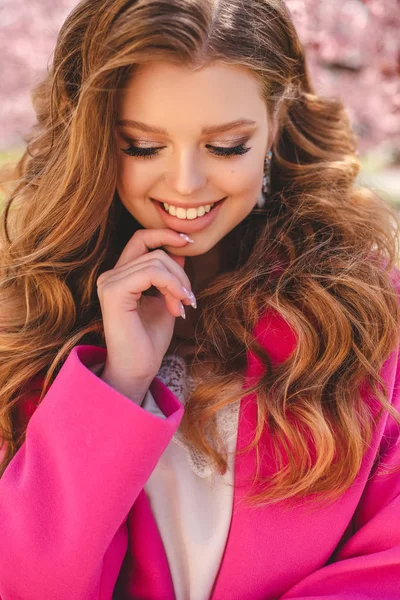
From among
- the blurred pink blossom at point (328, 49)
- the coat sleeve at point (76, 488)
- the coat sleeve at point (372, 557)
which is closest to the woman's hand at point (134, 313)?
the coat sleeve at point (76, 488)

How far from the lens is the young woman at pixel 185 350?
192 cm

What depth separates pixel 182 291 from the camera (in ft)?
6.88

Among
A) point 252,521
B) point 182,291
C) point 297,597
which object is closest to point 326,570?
point 297,597

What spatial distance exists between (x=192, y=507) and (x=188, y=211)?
803 millimetres

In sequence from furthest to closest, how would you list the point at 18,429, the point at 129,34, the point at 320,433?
1. the point at 18,429
2. the point at 320,433
3. the point at 129,34

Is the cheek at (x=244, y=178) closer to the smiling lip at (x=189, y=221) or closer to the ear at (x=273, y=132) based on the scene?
the smiling lip at (x=189, y=221)

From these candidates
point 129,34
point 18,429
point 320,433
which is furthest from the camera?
point 18,429

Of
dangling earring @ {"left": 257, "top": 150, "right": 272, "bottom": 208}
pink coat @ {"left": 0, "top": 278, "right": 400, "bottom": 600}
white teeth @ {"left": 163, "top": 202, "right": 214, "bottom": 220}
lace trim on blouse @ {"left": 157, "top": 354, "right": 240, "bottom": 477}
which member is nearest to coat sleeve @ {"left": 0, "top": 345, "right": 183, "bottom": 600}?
pink coat @ {"left": 0, "top": 278, "right": 400, "bottom": 600}

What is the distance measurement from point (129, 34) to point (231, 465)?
3.80 feet

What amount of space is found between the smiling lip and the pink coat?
40 centimetres

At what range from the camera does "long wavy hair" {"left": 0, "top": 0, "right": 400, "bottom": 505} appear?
1.98m

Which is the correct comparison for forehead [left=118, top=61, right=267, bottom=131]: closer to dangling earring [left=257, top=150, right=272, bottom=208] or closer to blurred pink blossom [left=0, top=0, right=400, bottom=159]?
dangling earring [left=257, top=150, right=272, bottom=208]

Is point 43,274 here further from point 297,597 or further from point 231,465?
point 297,597

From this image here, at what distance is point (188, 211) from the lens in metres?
2.10
